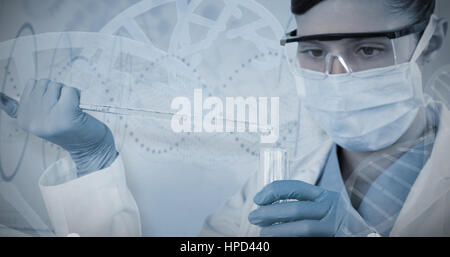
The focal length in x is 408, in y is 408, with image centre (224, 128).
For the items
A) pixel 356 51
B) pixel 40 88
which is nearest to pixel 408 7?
pixel 356 51

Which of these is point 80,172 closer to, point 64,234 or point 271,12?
point 64,234

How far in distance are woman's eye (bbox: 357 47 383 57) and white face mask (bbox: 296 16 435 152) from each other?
0.21 ft

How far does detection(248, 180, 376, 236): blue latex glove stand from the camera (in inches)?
60.3

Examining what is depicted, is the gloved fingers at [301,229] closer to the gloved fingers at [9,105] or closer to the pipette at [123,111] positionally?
the pipette at [123,111]

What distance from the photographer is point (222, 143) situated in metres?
1.73

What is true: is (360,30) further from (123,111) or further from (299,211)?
(123,111)

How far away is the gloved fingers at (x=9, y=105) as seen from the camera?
1.75 m

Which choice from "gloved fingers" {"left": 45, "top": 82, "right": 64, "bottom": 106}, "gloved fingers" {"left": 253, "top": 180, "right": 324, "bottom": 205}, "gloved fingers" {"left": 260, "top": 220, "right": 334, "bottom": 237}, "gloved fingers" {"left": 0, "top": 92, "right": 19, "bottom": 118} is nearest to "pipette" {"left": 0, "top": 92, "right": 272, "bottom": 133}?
"gloved fingers" {"left": 0, "top": 92, "right": 19, "bottom": 118}

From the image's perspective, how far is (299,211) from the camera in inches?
59.8

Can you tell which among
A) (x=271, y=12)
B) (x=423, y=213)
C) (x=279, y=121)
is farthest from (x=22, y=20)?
(x=423, y=213)

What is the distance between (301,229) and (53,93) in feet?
3.79

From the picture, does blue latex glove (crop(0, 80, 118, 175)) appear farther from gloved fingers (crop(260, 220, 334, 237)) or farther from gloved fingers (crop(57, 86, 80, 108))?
gloved fingers (crop(260, 220, 334, 237))

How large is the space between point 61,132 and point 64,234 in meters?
0.44

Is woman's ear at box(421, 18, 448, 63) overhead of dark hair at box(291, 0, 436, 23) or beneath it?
beneath
